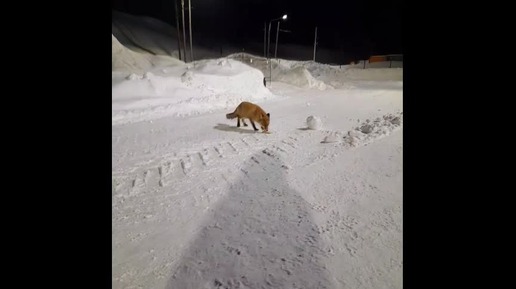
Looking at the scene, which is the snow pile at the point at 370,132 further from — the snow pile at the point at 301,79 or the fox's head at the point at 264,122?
the snow pile at the point at 301,79

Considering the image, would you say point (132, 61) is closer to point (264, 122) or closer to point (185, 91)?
point (185, 91)

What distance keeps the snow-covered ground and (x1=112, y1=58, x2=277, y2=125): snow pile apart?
0.67 metres

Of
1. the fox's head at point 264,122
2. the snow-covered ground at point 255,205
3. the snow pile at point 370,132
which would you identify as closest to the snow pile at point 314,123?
the snow-covered ground at point 255,205

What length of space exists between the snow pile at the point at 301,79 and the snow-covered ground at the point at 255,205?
1345 cm

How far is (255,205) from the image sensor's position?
3.46 m

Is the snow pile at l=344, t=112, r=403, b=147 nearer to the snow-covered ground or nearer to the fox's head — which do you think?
the snow-covered ground

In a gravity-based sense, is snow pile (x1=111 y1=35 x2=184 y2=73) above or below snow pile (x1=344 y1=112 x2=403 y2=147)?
above

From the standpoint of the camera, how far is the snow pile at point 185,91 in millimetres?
8906

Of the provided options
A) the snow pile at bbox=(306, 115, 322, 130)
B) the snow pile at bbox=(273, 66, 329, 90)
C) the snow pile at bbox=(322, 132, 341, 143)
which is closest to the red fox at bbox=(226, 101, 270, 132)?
the snow pile at bbox=(306, 115, 322, 130)

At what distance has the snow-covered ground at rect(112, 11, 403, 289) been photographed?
7.66 ft
